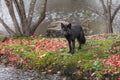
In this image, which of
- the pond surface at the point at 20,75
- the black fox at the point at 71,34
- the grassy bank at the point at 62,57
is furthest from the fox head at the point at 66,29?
the pond surface at the point at 20,75

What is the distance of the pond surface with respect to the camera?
482 inches

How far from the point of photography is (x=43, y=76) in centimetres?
1245

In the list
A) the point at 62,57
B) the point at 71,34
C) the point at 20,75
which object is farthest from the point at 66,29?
the point at 20,75

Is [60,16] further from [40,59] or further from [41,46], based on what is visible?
[40,59]

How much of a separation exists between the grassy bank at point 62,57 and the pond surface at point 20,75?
318 millimetres

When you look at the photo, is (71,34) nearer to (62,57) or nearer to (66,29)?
(66,29)

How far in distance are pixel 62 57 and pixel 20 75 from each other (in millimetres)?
1829

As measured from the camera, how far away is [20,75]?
12906 millimetres

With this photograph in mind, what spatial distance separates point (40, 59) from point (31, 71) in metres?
0.63

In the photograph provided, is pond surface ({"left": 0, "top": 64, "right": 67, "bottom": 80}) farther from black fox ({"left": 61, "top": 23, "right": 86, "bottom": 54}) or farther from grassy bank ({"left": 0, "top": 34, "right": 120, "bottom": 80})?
black fox ({"left": 61, "top": 23, "right": 86, "bottom": 54})

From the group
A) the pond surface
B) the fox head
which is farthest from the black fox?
the pond surface

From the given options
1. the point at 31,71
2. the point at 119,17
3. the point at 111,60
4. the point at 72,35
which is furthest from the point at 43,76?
the point at 119,17

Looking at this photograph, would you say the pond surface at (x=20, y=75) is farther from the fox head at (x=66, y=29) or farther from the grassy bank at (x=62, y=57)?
the fox head at (x=66, y=29)

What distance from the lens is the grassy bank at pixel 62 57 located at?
11.5 m
